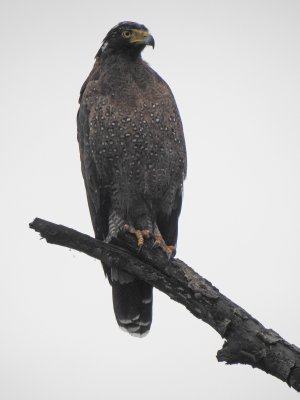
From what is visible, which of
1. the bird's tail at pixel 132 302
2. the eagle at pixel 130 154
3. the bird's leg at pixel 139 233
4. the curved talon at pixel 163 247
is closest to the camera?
the curved talon at pixel 163 247

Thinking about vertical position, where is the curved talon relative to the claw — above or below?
below

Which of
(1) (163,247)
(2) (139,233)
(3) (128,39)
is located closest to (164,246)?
(1) (163,247)

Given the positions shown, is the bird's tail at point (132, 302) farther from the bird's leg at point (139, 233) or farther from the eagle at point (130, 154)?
the bird's leg at point (139, 233)

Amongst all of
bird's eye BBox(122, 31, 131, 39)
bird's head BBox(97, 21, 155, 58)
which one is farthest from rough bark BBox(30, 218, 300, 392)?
bird's eye BBox(122, 31, 131, 39)

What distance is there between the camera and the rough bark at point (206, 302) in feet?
15.8

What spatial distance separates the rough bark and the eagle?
1157 mm

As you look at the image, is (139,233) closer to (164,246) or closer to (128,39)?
(164,246)

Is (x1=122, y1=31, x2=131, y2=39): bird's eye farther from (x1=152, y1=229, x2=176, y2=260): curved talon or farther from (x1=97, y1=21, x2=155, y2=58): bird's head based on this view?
(x1=152, y1=229, x2=176, y2=260): curved talon

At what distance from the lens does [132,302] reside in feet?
24.1

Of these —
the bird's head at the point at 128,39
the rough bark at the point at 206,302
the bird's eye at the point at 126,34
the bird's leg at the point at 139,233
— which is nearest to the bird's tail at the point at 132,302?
the bird's leg at the point at 139,233

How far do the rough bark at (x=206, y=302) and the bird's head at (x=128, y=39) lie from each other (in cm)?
280

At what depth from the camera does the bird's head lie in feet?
24.6

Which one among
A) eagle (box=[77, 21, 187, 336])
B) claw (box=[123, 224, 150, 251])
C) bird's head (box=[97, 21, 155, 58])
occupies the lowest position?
claw (box=[123, 224, 150, 251])

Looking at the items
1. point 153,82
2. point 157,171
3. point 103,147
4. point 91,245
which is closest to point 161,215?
point 157,171
